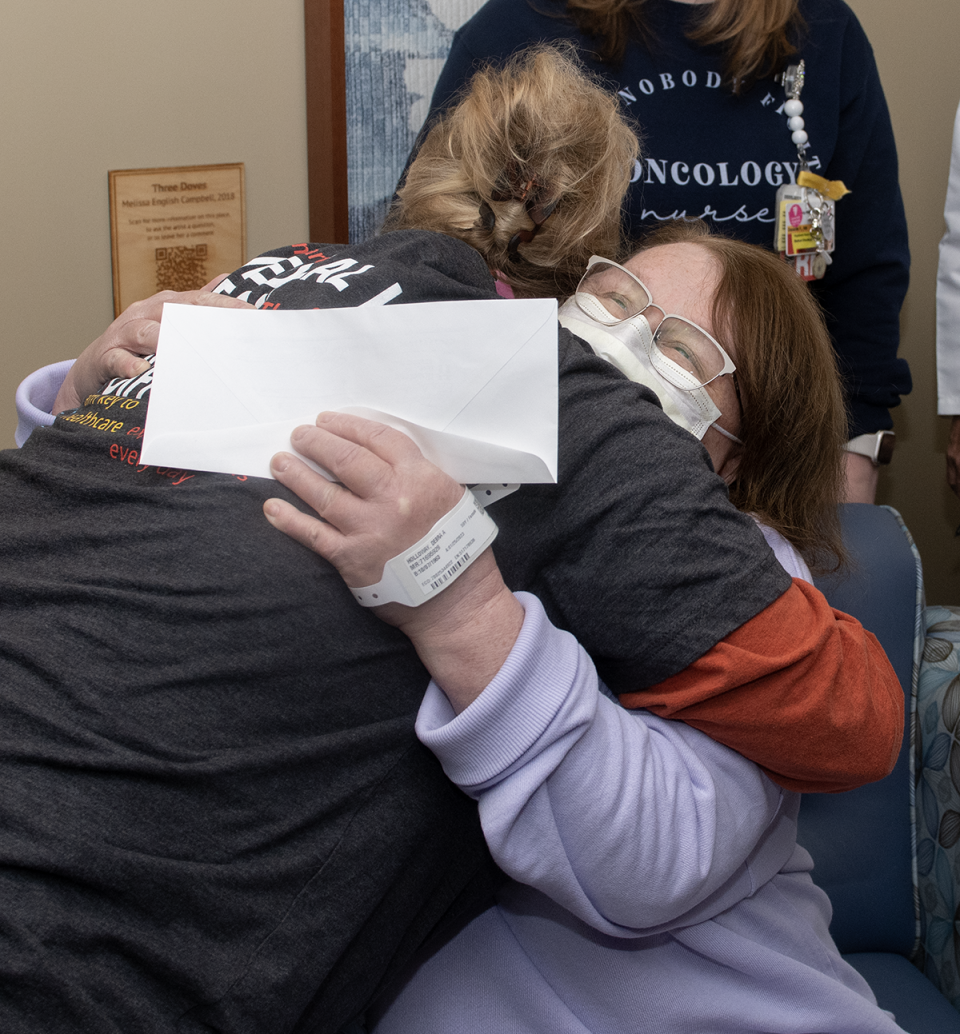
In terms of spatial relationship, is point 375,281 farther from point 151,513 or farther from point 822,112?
point 822,112

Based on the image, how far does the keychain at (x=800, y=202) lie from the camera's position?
5.31 feet

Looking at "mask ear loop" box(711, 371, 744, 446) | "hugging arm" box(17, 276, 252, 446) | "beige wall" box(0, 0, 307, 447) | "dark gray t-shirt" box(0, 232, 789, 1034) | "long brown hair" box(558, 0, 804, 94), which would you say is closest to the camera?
"dark gray t-shirt" box(0, 232, 789, 1034)

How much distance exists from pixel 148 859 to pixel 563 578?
404mm

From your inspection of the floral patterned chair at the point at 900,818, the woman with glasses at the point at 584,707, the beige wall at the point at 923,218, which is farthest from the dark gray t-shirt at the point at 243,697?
the beige wall at the point at 923,218

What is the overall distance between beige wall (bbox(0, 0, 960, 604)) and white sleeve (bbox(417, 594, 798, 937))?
133 centimetres

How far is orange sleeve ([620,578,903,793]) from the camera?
77 centimetres

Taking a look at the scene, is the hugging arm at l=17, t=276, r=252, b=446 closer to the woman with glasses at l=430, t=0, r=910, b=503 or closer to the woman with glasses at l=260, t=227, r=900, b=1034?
the woman with glasses at l=260, t=227, r=900, b=1034

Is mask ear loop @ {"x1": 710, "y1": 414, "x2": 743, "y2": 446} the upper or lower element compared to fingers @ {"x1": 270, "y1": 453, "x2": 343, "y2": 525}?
lower

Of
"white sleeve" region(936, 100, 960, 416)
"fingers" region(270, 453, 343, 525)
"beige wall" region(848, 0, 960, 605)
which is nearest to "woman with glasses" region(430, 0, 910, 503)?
"white sleeve" region(936, 100, 960, 416)

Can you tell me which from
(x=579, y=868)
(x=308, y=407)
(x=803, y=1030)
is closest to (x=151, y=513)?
(x=308, y=407)

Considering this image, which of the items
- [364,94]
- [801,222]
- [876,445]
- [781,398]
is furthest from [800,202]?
[364,94]

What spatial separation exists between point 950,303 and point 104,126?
1772 mm

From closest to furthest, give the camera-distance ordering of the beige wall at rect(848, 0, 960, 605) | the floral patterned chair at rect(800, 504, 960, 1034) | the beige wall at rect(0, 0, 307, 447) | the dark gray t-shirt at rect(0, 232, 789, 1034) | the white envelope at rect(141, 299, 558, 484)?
the dark gray t-shirt at rect(0, 232, 789, 1034)
the white envelope at rect(141, 299, 558, 484)
the floral patterned chair at rect(800, 504, 960, 1034)
the beige wall at rect(0, 0, 307, 447)
the beige wall at rect(848, 0, 960, 605)

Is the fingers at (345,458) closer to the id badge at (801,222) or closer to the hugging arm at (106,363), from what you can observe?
the hugging arm at (106,363)
